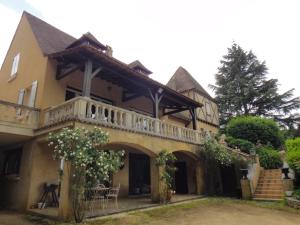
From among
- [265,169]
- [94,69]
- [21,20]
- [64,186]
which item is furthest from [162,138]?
[21,20]

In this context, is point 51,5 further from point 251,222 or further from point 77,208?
point 251,222

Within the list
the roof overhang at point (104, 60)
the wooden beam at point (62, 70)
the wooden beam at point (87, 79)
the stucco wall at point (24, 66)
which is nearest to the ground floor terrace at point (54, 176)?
the wooden beam at point (87, 79)

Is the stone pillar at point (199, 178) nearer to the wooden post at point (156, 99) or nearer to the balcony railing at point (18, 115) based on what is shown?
the wooden post at point (156, 99)

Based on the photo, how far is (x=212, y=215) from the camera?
7.43 m

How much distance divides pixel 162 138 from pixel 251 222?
4.74 metres

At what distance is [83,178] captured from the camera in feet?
20.2

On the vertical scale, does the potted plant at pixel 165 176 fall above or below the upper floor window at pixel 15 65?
below

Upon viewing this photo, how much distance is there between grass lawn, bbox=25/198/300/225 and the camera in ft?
20.8

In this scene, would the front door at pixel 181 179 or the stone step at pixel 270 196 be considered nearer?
the stone step at pixel 270 196

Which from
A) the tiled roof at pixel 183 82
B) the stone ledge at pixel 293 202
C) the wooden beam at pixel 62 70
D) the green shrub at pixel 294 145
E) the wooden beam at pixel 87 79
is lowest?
the stone ledge at pixel 293 202

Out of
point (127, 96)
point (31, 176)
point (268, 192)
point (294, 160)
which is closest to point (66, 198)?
point (31, 176)

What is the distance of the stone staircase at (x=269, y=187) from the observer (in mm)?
10586

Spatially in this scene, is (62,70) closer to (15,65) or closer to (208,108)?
(15,65)

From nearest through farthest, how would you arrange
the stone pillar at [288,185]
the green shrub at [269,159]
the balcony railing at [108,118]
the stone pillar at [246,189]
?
the balcony railing at [108,118] → the stone pillar at [288,185] → the stone pillar at [246,189] → the green shrub at [269,159]
